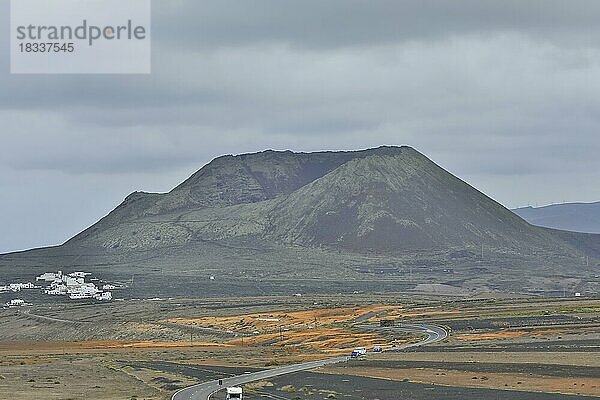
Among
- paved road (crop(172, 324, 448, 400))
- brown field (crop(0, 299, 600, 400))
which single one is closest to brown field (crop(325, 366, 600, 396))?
brown field (crop(0, 299, 600, 400))

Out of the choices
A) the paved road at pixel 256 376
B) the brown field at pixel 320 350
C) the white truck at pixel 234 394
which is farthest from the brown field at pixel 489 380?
the white truck at pixel 234 394

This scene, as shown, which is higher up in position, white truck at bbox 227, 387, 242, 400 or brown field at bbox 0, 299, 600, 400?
white truck at bbox 227, 387, 242, 400

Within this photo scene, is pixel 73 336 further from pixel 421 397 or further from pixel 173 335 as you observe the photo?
pixel 421 397

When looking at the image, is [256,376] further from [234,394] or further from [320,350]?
[320,350]

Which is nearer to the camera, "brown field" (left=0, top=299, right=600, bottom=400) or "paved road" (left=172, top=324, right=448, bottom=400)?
"paved road" (left=172, top=324, right=448, bottom=400)

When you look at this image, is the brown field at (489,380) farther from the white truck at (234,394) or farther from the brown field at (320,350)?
the white truck at (234,394)

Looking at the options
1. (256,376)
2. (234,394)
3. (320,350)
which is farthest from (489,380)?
(320,350)

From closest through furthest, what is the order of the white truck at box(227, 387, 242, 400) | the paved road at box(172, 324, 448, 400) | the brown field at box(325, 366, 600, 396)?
1. the white truck at box(227, 387, 242, 400)
2. the brown field at box(325, 366, 600, 396)
3. the paved road at box(172, 324, 448, 400)

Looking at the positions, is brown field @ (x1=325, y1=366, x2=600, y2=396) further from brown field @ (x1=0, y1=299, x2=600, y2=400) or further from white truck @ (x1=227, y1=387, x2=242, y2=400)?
white truck @ (x1=227, y1=387, x2=242, y2=400)

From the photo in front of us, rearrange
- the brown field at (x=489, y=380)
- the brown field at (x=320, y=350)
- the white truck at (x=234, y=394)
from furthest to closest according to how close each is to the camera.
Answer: the brown field at (x=320, y=350) → the brown field at (x=489, y=380) → the white truck at (x=234, y=394)

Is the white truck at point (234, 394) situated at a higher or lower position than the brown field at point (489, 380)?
higher

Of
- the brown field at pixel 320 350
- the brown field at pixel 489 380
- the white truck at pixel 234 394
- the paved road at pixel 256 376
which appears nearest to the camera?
the white truck at pixel 234 394

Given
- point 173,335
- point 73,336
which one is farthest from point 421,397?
point 73,336
